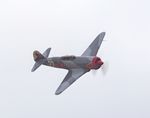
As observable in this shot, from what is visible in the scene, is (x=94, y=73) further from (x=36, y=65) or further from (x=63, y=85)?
(x=36, y=65)

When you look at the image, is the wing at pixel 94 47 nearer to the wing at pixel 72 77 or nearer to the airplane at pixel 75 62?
the airplane at pixel 75 62

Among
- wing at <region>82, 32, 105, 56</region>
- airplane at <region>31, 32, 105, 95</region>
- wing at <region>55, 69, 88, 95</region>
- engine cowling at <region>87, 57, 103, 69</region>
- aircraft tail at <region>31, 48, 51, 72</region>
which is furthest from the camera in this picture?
aircraft tail at <region>31, 48, 51, 72</region>

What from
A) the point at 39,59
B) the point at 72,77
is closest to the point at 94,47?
the point at 72,77

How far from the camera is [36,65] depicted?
12400 cm

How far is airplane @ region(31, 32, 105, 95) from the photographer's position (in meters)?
108

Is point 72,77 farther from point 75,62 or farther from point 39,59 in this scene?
point 39,59

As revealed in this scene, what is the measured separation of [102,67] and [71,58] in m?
7.38

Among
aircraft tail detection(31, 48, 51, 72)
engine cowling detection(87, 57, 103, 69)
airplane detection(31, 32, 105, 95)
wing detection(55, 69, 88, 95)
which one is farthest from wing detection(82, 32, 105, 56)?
engine cowling detection(87, 57, 103, 69)

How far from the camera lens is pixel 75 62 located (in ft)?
364

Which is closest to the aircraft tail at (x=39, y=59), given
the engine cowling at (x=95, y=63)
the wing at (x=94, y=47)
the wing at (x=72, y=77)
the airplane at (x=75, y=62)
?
the airplane at (x=75, y=62)

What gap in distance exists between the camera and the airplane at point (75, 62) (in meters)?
108

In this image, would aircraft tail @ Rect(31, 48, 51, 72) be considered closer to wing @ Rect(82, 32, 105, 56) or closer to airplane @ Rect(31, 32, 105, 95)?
airplane @ Rect(31, 32, 105, 95)

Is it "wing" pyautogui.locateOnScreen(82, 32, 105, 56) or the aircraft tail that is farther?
the aircraft tail

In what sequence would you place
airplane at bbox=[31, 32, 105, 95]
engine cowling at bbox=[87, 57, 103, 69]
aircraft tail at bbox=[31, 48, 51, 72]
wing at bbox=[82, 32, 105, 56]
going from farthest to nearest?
aircraft tail at bbox=[31, 48, 51, 72] < wing at bbox=[82, 32, 105, 56] < airplane at bbox=[31, 32, 105, 95] < engine cowling at bbox=[87, 57, 103, 69]
